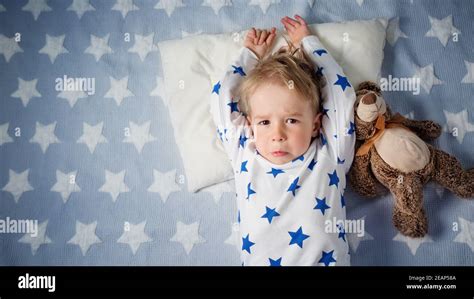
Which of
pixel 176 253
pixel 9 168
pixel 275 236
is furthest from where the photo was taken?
pixel 9 168

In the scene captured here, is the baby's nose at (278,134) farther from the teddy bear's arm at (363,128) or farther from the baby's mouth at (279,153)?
the teddy bear's arm at (363,128)

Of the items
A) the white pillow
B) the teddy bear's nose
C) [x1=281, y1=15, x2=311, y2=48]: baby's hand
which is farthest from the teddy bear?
[x1=281, y1=15, x2=311, y2=48]: baby's hand

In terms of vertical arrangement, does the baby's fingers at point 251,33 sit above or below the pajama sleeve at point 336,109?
above

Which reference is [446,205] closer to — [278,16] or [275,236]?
[275,236]

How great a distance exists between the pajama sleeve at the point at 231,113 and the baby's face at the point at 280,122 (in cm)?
7

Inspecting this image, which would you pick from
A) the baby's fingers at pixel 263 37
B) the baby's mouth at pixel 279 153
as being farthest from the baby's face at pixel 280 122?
the baby's fingers at pixel 263 37

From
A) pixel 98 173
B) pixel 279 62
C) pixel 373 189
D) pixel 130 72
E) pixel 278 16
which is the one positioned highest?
pixel 278 16

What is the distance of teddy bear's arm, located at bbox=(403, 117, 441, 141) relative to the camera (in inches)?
51.0

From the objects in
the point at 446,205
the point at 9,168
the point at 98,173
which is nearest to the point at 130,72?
the point at 98,173

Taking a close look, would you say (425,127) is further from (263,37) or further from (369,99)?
(263,37)

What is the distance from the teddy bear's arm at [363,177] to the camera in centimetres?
124

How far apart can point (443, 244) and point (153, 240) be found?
75cm

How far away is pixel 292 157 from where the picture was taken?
1.22 metres

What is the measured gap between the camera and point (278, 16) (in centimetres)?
146
